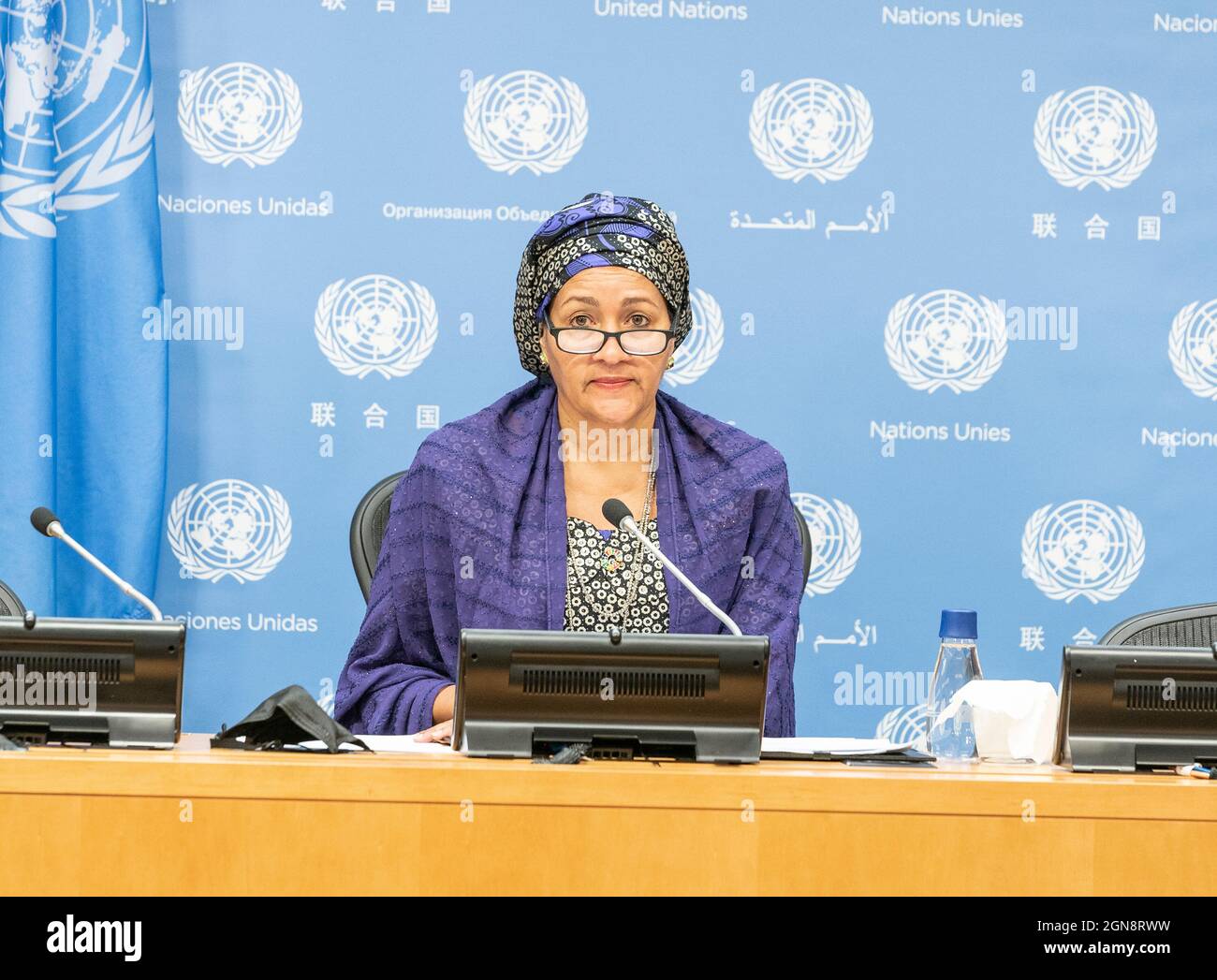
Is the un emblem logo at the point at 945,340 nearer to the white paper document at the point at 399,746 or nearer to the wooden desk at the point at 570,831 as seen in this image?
the white paper document at the point at 399,746

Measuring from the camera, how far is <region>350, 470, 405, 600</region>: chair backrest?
246cm

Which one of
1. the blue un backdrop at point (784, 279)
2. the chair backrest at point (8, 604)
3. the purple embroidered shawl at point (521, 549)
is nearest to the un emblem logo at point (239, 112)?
the blue un backdrop at point (784, 279)

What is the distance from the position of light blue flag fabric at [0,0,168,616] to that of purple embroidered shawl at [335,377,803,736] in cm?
93

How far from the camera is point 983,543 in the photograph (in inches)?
129

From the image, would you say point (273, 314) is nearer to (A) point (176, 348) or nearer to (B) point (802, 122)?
(A) point (176, 348)

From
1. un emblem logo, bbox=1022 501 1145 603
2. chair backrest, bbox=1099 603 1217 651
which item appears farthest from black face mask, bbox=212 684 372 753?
un emblem logo, bbox=1022 501 1145 603

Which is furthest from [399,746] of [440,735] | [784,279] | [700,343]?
[784,279]

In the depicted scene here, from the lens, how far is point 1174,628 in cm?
243

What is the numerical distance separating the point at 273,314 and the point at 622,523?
1.60 meters

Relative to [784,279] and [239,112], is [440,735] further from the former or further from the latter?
[239,112]

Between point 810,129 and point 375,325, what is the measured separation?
107cm

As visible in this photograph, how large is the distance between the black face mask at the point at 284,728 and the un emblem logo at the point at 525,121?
1.82 metres

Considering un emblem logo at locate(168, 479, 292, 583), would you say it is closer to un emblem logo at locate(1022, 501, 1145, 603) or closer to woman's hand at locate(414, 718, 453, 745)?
woman's hand at locate(414, 718, 453, 745)
